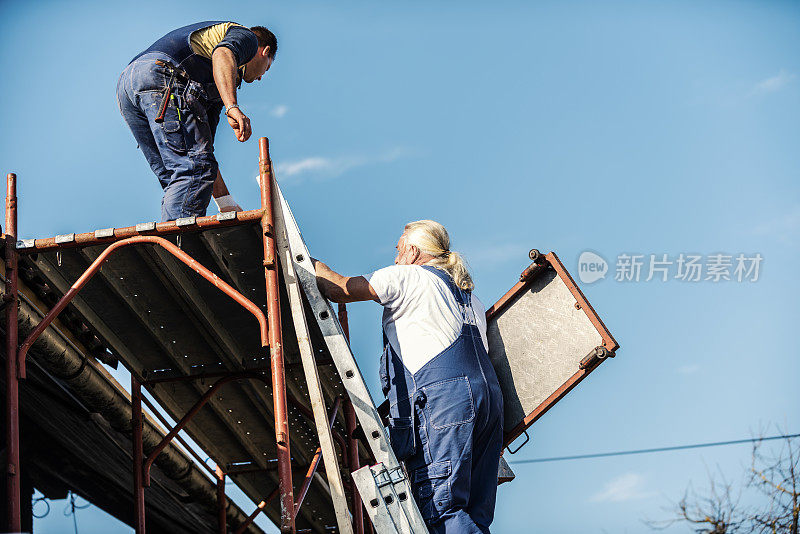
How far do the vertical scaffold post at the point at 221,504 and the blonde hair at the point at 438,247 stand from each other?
15.6ft

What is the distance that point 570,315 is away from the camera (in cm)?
614

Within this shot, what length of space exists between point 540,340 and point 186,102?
8.61ft

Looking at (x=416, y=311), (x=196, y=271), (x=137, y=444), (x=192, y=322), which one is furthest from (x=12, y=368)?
(x=416, y=311)

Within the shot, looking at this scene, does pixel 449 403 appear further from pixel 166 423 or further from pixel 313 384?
pixel 166 423

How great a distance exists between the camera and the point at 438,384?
5.30 metres

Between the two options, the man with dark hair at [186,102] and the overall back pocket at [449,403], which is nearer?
the overall back pocket at [449,403]

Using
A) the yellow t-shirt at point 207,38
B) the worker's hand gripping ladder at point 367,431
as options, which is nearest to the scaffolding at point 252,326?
the worker's hand gripping ladder at point 367,431

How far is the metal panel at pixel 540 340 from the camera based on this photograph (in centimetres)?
607

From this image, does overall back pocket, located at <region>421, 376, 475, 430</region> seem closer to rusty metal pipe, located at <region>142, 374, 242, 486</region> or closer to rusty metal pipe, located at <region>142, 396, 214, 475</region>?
rusty metal pipe, located at <region>142, 374, 242, 486</region>

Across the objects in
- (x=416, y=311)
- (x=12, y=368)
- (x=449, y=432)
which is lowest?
(x=449, y=432)

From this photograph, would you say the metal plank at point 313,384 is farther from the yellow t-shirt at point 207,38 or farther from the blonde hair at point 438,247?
the yellow t-shirt at point 207,38

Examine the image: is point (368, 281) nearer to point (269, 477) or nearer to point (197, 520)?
point (269, 477)

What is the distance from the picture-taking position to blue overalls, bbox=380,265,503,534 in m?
5.15

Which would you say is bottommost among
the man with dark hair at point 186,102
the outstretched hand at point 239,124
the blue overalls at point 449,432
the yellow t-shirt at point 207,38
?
the blue overalls at point 449,432
